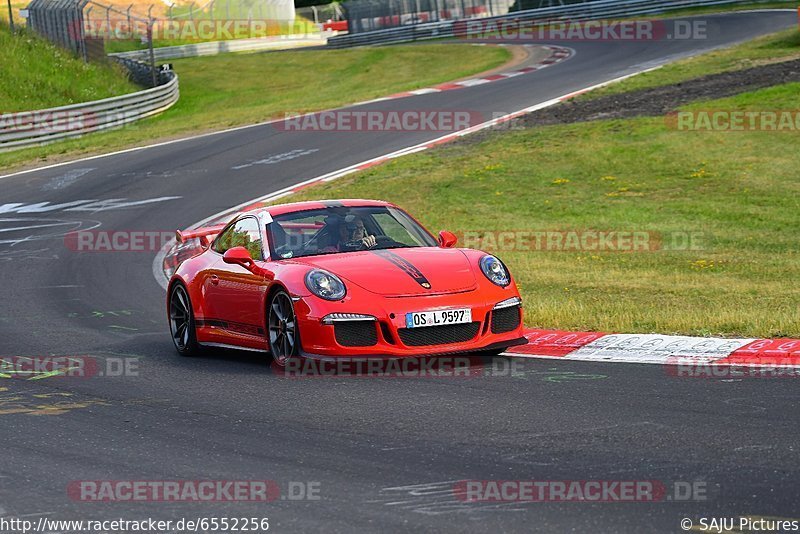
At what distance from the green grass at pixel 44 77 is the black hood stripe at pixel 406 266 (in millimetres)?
28188

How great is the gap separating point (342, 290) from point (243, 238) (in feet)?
6.00

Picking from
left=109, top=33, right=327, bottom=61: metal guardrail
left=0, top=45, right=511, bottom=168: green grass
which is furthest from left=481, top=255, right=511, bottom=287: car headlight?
left=109, top=33, right=327, bottom=61: metal guardrail

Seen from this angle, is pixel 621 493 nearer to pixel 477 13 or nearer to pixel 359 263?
pixel 359 263

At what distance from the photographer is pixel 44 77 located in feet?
126

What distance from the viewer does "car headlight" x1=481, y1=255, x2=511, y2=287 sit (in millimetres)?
9250

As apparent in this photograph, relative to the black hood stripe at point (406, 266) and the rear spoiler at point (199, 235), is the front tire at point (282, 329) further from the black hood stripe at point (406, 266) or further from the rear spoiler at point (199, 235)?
the rear spoiler at point (199, 235)

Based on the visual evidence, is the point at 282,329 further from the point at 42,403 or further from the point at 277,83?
the point at 277,83

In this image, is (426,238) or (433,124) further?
(433,124)

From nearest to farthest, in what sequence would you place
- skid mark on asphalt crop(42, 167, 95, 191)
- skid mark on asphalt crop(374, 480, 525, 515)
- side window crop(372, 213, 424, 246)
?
1. skid mark on asphalt crop(374, 480, 525, 515)
2. side window crop(372, 213, 424, 246)
3. skid mark on asphalt crop(42, 167, 95, 191)

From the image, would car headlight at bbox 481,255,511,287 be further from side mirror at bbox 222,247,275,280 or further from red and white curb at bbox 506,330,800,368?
side mirror at bbox 222,247,275,280

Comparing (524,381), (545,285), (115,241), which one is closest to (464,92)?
(115,241)

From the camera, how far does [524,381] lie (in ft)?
26.5

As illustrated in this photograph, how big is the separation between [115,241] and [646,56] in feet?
69.6

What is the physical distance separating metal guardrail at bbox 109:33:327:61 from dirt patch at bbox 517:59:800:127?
3183 centimetres
